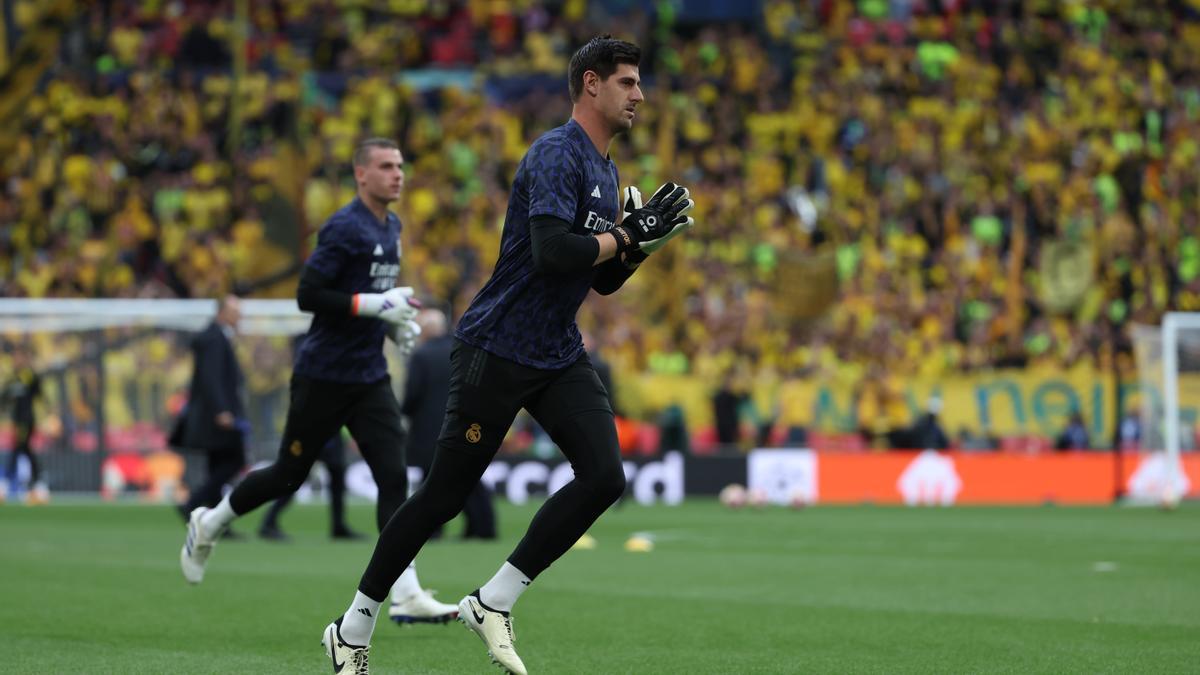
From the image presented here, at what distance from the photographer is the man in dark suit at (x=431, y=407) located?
1738cm

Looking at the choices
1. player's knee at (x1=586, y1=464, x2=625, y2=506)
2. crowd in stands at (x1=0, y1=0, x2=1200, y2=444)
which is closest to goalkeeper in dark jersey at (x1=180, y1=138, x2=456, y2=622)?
player's knee at (x1=586, y1=464, x2=625, y2=506)

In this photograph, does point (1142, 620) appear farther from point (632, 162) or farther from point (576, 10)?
point (576, 10)

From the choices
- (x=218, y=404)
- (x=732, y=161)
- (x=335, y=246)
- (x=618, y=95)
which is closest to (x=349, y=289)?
(x=335, y=246)

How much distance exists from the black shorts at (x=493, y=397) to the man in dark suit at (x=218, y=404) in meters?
10.3

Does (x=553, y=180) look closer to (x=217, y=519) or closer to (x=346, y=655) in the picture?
(x=346, y=655)

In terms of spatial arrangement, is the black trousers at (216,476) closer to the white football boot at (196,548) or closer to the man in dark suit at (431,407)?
the man in dark suit at (431,407)

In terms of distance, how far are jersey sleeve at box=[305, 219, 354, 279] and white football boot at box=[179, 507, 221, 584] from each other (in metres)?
1.54

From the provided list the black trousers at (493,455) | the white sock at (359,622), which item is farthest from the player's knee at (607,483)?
the white sock at (359,622)

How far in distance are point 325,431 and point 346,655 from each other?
10.9 ft

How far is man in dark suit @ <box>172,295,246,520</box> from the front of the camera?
55.9 feet

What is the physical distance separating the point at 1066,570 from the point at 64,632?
7.47 meters

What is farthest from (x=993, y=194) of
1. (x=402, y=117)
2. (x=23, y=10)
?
(x=23, y=10)

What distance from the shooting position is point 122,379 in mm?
26641

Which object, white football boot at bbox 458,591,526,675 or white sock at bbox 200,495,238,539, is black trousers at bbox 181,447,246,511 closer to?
white sock at bbox 200,495,238,539
